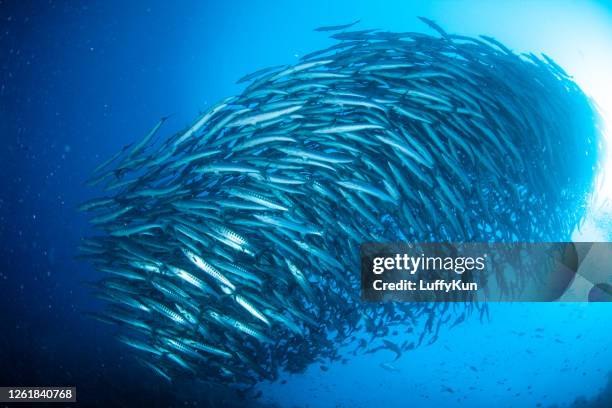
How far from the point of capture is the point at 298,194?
8.87ft

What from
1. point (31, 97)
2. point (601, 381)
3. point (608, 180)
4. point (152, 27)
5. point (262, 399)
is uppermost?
point (152, 27)

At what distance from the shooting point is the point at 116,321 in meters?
2.70

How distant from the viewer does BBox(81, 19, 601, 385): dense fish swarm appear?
2.59 metres

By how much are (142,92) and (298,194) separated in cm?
181

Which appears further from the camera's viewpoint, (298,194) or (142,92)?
(142,92)

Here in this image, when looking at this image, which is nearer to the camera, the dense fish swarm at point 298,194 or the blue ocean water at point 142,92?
the dense fish swarm at point 298,194

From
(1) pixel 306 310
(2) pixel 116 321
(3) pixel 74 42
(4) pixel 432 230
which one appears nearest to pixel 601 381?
(4) pixel 432 230

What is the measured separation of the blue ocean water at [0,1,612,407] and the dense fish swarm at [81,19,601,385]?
58 cm

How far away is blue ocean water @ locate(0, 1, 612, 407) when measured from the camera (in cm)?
337

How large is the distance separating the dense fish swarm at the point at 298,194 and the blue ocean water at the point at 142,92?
58 centimetres

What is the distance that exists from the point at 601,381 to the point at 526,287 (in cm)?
324

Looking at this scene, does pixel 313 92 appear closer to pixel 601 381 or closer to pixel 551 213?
pixel 551 213

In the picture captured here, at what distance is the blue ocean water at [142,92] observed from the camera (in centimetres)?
337

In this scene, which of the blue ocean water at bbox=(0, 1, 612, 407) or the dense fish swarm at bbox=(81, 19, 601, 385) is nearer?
the dense fish swarm at bbox=(81, 19, 601, 385)
